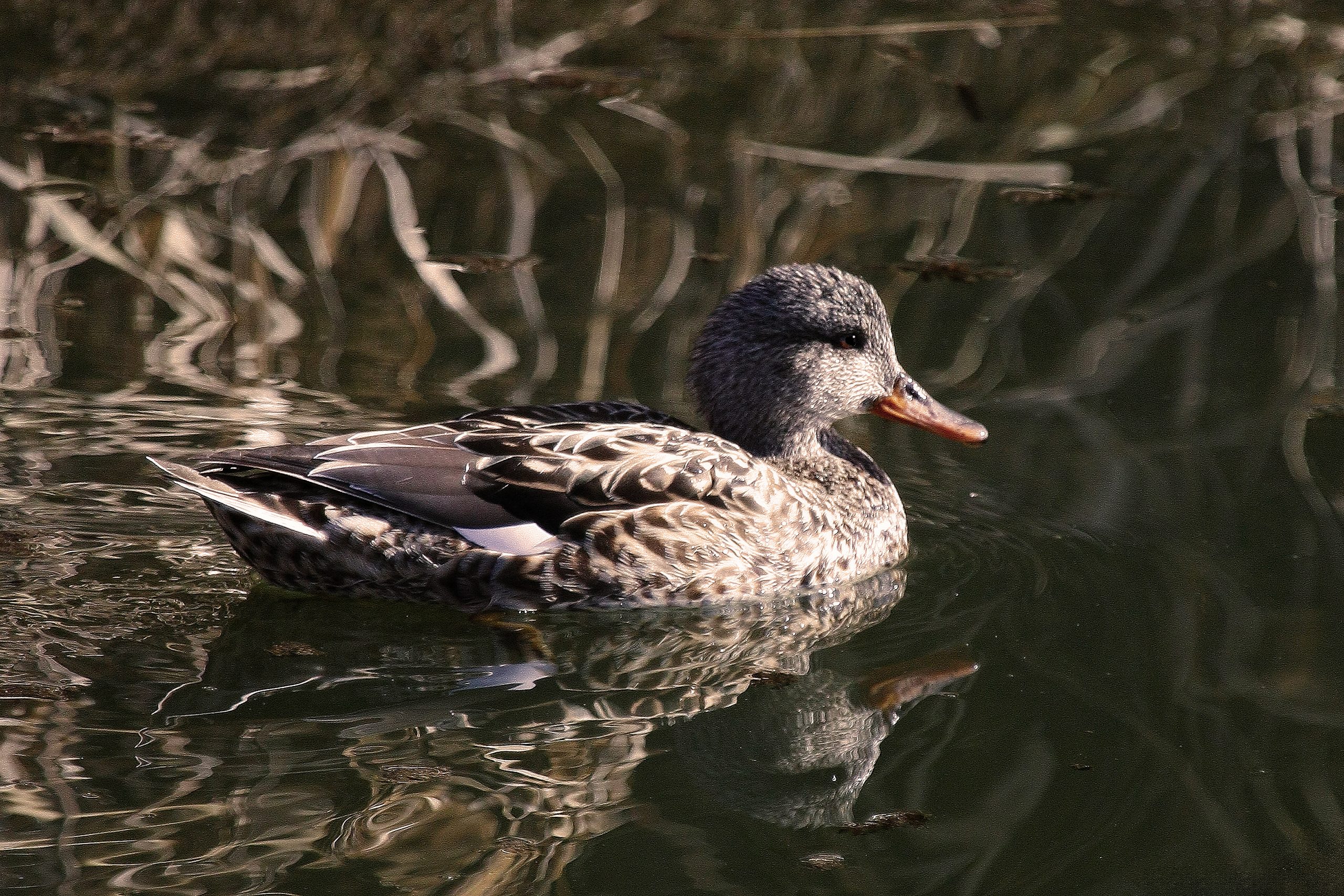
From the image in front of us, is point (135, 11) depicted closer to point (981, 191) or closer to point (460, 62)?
point (460, 62)

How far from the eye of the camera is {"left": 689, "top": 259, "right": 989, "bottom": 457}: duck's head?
6.38m

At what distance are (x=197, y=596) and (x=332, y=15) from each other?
22.6 ft

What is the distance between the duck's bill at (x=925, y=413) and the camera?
6.59 meters

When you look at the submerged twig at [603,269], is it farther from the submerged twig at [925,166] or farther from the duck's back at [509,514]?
the duck's back at [509,514]

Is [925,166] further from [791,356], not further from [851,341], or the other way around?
[791,356]

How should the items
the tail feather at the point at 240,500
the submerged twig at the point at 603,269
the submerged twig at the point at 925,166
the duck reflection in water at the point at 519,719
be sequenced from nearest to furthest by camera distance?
the duck reflection in water at the point at 519,719 → the tail feather at the point at 240,500 → the submerged twig at the point at 603,269 → the submerged twig at the point at 925,166

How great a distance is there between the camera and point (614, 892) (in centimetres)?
418

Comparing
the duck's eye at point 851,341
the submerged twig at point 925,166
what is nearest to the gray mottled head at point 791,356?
the duck's eye at point 851,341

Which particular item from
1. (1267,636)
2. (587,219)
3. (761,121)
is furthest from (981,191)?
(1267,636)

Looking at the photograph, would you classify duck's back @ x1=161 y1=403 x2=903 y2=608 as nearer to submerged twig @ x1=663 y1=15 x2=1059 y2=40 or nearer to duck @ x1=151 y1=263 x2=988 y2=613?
duck @ x1=151 y1=263 x2=988 y2=613

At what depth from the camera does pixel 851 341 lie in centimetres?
646

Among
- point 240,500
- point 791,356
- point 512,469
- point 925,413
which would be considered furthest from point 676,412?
point 240,500

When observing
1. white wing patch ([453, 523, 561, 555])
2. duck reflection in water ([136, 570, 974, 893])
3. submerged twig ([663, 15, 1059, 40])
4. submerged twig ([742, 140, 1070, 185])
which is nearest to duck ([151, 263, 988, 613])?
white wing patch ([453, 523, 561, 555])

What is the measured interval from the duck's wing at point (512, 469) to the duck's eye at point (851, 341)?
2.15 feet
